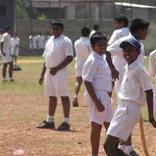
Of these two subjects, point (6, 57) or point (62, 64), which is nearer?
point (62, 64)

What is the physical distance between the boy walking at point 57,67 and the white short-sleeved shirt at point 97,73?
331 cm

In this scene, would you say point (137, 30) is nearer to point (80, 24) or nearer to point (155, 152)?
point (155, 152)

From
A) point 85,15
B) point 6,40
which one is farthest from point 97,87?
point 85,15

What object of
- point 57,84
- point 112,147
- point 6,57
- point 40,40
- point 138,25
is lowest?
point 40,40

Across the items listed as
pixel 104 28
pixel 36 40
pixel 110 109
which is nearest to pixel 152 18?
pixel 104 28

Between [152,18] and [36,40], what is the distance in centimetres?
1148

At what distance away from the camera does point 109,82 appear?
9664 millimetres

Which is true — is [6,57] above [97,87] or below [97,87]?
below

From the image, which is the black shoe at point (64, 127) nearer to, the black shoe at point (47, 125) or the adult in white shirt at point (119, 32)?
the black shoe at point (47, 125)

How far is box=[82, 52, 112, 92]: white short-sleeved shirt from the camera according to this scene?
9438 millimetres

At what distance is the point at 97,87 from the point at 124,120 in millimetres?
1410

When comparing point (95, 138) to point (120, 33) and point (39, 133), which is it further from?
point (120, 33)

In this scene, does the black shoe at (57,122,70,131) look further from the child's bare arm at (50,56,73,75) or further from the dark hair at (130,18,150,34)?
the dark hair at (130,18,150,34)

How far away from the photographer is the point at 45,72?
13555 mm
